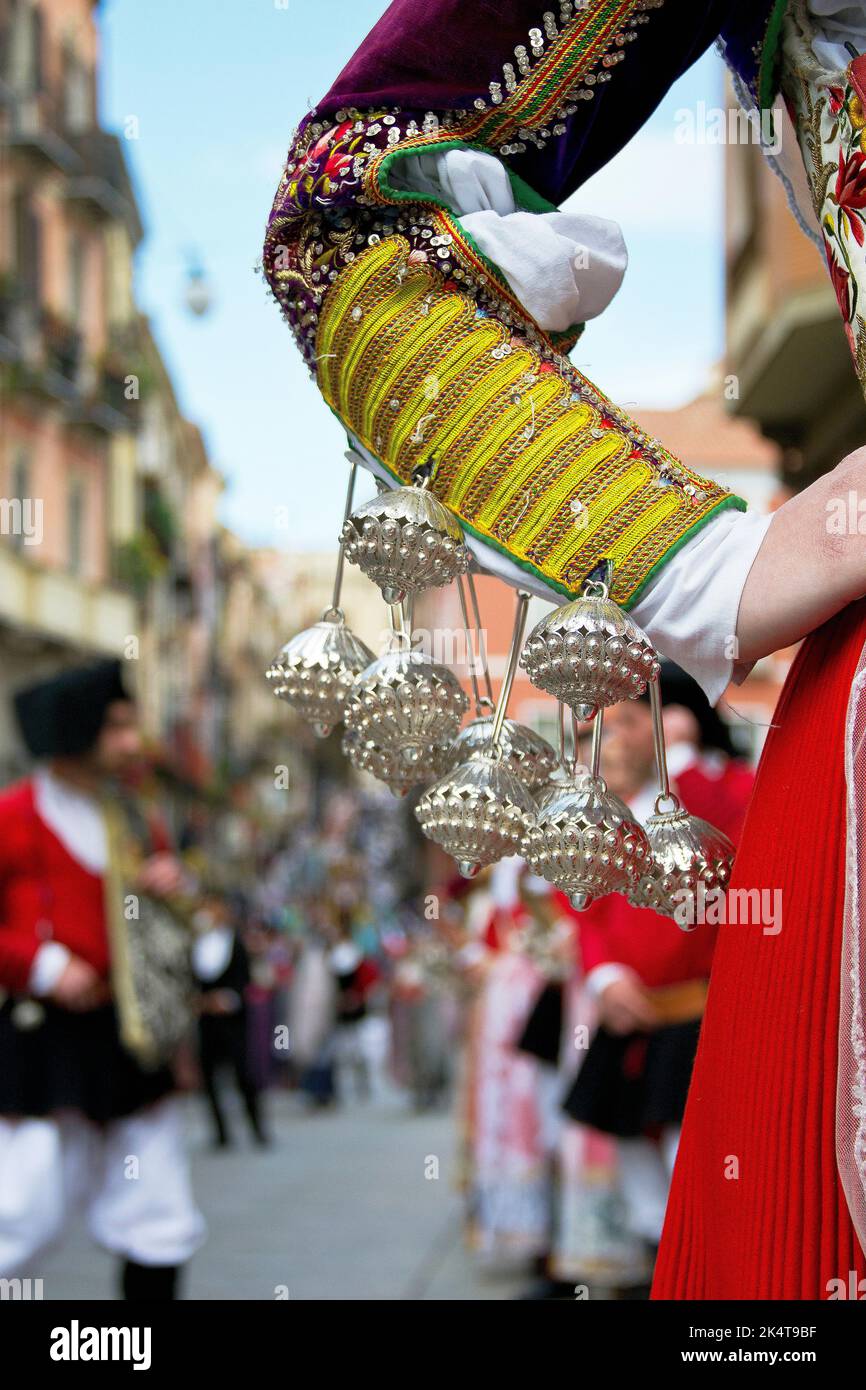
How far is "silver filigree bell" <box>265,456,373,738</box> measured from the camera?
1.19m

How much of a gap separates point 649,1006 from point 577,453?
406 centimetres

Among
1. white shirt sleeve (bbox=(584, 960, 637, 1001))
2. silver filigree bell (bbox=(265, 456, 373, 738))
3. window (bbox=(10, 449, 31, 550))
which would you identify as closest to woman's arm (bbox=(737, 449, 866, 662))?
silver filigree bell (bbox=(265, 456, 373, 738))

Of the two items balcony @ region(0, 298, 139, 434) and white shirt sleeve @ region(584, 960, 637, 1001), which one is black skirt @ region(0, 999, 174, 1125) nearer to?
white shirt sleeve @ region(584, 960, 637, 1001)

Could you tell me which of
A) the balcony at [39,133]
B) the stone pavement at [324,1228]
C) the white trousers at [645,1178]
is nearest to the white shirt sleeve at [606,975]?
the white trousers at [645,1178]

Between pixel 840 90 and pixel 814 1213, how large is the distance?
0.71 meters

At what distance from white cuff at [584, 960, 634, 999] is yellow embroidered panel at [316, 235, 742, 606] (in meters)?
4.02

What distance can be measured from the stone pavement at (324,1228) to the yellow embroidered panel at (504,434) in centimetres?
285

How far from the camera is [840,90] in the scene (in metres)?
1.12

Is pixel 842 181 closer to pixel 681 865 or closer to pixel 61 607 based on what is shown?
pixel 681 865

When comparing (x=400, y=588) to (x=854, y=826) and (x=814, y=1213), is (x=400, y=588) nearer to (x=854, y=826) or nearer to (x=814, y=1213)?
(x=854, y=826)

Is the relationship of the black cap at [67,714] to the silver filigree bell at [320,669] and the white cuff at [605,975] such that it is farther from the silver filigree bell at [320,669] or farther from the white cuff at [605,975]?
the silver filigree bell at [320,669]

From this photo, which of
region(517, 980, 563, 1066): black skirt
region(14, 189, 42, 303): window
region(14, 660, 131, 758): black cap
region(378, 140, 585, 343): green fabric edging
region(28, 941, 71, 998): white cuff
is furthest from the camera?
region(14, 189, 42, 303): window

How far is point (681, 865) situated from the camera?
1.08m

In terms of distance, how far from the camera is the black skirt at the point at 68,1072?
4199 millimetres
